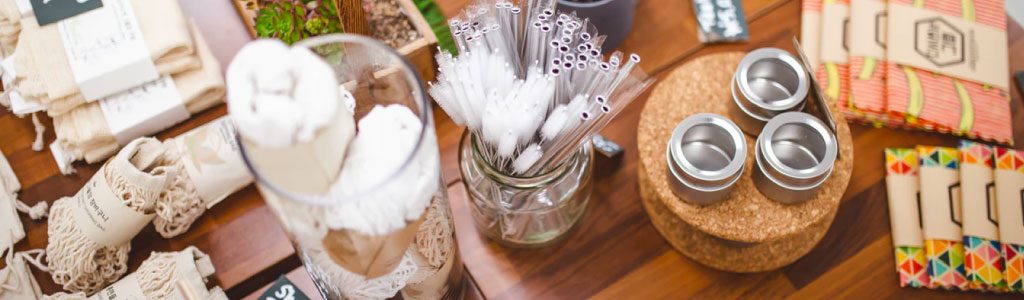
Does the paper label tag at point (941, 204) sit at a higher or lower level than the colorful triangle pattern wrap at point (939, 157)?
lower

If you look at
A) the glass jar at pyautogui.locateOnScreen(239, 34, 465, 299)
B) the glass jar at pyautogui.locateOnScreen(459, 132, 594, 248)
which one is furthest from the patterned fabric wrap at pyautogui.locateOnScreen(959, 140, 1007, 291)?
the glass jar at pyautogui.locateOnScreen(239, 34, 465, 299)

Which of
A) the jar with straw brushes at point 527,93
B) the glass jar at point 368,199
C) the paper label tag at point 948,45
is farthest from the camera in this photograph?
the paper label tag at point 948,45

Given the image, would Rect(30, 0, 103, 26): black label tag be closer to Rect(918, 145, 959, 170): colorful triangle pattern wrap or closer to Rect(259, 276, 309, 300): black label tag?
Rect(259, 276, 309, 300): black label tag

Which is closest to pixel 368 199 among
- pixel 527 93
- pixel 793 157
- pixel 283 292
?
pixel 527 93

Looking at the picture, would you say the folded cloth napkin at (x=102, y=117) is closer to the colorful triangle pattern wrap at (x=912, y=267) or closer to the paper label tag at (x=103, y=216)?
the paper label tag at (x=103, y=216)

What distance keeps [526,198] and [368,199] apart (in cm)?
25

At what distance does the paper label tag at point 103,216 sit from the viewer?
673 mm

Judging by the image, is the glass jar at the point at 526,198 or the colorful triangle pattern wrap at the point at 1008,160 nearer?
the glass jar at the point at 526,198

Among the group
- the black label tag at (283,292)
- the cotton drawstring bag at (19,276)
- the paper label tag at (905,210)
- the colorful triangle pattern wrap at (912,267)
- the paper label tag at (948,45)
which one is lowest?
the colorful triangle pattern wrap at (912,267)

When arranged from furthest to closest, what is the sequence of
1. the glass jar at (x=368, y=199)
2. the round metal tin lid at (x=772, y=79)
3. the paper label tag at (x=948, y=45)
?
the paper label tag at (x=948, y=45) → the round metal tin lid at (x=772, y=79) → the glass jar at (x=368, y=199)

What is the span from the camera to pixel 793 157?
688 mm

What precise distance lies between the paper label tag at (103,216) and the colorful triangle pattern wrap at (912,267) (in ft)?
2.22

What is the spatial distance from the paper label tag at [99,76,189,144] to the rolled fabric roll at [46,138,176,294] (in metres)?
0.08

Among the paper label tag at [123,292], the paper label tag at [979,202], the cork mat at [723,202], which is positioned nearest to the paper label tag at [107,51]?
the paper label tag at [123,292]
